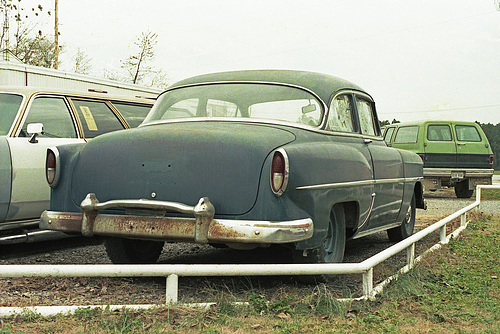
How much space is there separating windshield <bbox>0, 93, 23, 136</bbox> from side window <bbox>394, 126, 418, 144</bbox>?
13.6 meters

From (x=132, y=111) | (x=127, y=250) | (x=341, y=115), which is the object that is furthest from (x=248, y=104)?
(x=132, y=111)

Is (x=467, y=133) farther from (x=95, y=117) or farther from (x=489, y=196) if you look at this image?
(x=95, y=117)

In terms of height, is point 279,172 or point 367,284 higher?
point 279,172

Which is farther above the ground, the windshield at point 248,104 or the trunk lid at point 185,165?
the windshield at point 248,104

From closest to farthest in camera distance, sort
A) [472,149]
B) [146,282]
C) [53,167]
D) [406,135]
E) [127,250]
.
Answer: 1. [146,282]
2. [53,167]
3. [127,250]
4. [472,149]
5. [406,135]

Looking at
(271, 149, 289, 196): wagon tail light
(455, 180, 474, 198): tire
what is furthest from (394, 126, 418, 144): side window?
(271, 149, 289, 196): wagon tail light

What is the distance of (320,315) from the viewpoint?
14.4ft

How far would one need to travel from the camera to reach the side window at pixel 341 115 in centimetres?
614

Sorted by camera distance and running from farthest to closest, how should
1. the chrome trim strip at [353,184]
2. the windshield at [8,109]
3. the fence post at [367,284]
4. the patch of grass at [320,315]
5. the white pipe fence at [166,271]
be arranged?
the windshield at [8,109], the chrome trim strip at [353,184], the fence post at [367,284], the white pipe fence at [166,271], the patch of grass at [320,315]

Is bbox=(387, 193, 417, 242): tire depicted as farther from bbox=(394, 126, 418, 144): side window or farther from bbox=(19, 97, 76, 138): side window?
bbox=(394, 126, 418, 144): side window

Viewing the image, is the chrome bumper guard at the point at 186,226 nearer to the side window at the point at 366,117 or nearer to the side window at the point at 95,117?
the side window at the point at 366,117

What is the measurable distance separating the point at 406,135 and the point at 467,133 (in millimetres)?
1665

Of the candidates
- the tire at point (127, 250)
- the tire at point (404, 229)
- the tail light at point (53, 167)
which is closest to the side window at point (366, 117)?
the tire at point (404, 229)

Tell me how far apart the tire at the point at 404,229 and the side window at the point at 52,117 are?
4042 mm
